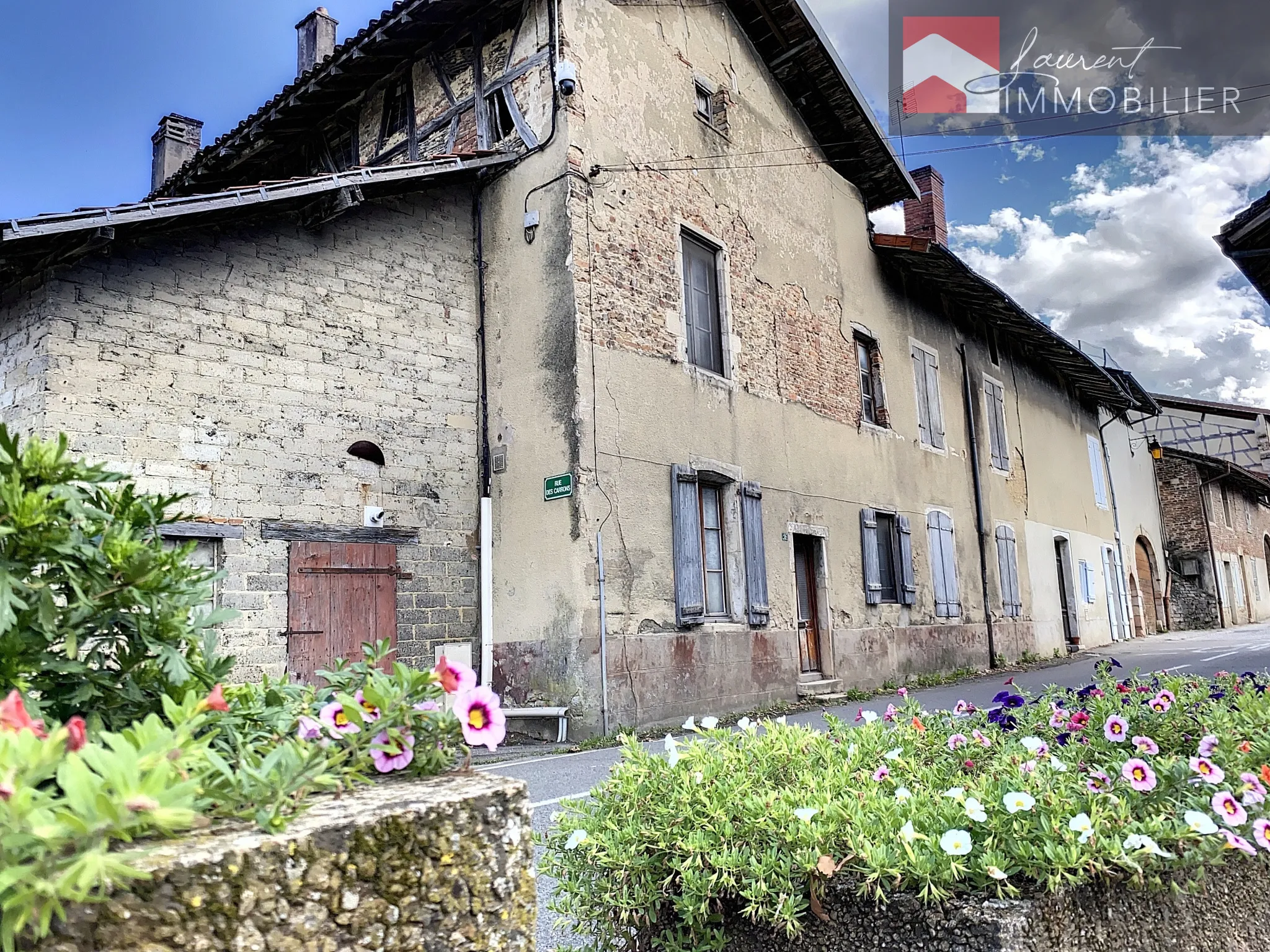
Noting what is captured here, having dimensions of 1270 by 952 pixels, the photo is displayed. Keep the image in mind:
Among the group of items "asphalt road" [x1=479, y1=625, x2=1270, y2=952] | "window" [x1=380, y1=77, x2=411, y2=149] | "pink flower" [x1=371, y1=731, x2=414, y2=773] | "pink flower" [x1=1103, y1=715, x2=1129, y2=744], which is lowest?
"asphalt road" [x1=479, y1=625, x2=1270, y2=952]

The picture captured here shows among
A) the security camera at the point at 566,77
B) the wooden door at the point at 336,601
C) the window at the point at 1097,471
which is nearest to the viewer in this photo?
the wooden door at the point at 336,601

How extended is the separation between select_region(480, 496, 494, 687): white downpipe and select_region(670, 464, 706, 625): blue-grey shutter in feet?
6.05

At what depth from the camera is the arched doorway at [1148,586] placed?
26.8 m

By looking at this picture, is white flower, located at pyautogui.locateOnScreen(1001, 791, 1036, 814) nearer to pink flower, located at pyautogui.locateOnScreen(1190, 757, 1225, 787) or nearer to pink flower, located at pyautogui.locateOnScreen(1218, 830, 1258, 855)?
pink flower, located at pyautogui.locateOnScreen(1218, 830, 1258, 855)

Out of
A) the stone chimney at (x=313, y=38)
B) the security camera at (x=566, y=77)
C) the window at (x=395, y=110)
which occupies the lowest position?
the security camera at (x=566, y=77)

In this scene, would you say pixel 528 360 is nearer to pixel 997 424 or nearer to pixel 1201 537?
pixel 997 424

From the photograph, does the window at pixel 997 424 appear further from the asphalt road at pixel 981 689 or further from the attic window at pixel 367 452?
the attic window at pixel 367 452

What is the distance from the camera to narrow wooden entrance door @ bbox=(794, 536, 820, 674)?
12273 millimetres

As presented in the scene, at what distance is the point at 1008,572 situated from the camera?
1750cm

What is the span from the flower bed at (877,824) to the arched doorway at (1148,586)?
2661 centimetres

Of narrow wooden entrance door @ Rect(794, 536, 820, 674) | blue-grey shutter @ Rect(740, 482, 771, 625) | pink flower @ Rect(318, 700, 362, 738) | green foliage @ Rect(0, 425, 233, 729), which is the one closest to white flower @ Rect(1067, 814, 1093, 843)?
pink flower @ Rect(318, 700, 362, 738)

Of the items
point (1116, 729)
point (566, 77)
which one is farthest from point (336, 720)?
point (566, 77)

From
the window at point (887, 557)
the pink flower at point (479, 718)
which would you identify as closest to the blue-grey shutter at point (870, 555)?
the window at point (887, 557)

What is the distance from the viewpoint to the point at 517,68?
10320 mm
